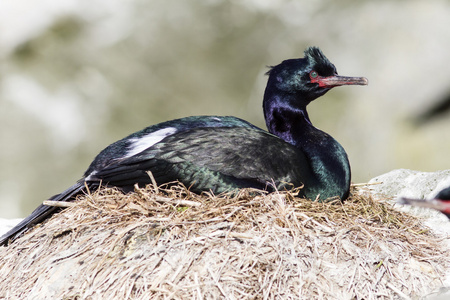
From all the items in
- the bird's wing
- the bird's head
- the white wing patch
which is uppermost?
the bird's head

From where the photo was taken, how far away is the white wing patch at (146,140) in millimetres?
3826

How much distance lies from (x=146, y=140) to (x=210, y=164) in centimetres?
69

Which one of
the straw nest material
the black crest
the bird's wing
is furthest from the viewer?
the black crest

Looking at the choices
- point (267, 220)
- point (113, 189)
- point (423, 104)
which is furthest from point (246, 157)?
point (423, 104)

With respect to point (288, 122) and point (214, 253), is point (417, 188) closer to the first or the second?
point (288, 122)

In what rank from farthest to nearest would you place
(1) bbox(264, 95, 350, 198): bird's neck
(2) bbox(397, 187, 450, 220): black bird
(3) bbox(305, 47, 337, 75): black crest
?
(3) bbox(305, 47, 337, 75): black crest
(1) bbox(264, 95, 350, 198): bird's neck
(2) bbox(397, 187, 450, 220): black bird

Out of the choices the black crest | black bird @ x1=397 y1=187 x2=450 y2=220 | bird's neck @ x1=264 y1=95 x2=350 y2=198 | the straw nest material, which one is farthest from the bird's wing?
black bird @ x1=397 y1=187 x2=450 y2=220

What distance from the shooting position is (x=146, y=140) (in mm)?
3930

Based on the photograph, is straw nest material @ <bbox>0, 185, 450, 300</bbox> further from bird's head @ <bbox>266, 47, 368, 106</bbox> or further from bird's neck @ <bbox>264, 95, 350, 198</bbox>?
bird's head @ <bbox>266, 47, 368, 106</bbox>

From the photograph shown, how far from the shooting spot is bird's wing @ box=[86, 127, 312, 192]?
3432 mm

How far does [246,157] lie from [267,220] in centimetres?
62

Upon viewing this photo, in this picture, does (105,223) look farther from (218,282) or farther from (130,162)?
(218,282)

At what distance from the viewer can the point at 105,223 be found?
3.08 m

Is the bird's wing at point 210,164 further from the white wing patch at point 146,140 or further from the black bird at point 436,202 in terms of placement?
the black bird at point 436,202
